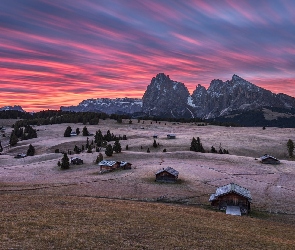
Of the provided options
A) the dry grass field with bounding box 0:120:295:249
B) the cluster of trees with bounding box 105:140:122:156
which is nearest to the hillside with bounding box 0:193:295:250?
the dry grass field with bounding box 0:120:295:249

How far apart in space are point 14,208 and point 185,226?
23465 millimetres

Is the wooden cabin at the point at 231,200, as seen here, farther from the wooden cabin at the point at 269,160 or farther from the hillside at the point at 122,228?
the wooden cabin at the point at 269,160

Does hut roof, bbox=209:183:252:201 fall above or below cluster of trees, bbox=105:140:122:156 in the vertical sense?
below

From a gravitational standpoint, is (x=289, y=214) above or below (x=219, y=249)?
below

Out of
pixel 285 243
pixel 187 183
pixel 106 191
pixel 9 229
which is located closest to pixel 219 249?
pixel 285 243

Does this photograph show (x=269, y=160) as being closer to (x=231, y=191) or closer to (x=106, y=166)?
(x=231, y=191)

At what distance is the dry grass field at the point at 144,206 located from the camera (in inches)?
1210

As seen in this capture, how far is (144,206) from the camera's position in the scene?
166 ft

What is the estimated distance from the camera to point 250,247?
3278 centimetres

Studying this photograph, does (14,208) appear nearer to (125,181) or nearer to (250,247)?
(250,247)

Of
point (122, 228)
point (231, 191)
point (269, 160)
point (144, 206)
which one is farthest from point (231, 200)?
point (269, 160)

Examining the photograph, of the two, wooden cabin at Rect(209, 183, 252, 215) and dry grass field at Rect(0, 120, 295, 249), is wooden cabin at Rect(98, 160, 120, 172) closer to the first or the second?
dry grass field at Rect(0, 120, 295, 249)

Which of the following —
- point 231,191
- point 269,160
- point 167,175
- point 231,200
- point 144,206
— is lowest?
point 231,200

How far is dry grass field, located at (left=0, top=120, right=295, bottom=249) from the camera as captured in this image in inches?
1210
